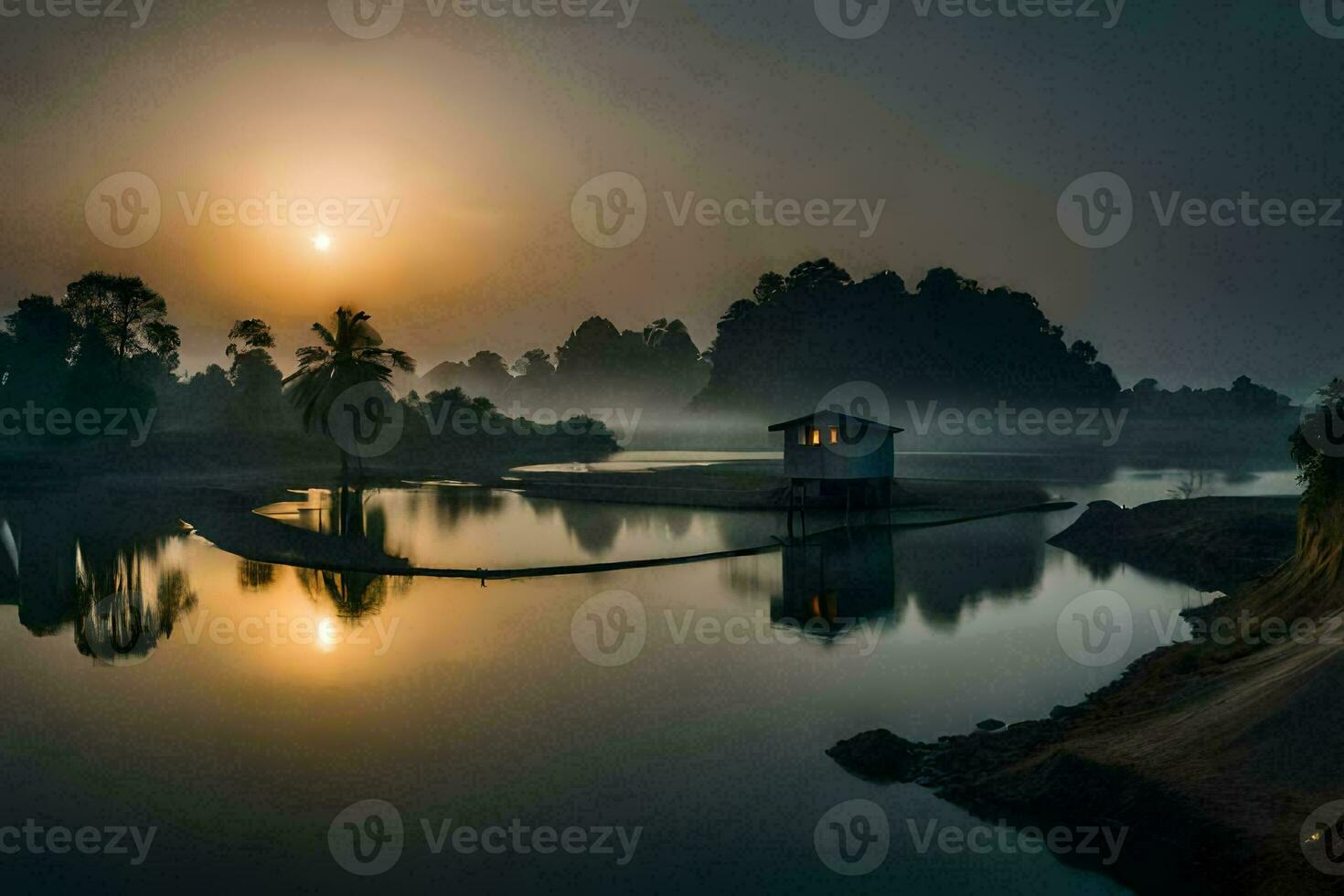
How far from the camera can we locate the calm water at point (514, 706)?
40.6ft

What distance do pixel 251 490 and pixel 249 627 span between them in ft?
146

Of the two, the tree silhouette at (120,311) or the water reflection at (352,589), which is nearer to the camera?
the water reflection at (352,589)

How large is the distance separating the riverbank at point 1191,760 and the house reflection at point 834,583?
29.3ft

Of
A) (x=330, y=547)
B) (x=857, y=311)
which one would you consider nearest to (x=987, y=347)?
(x=857, y=311)

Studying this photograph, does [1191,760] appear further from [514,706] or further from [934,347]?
[934,347]

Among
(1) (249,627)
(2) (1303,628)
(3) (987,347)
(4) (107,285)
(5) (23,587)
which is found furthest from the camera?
(3) (987,347)

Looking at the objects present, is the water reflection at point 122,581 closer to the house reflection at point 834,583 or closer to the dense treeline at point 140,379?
the house reflection at point 834,583

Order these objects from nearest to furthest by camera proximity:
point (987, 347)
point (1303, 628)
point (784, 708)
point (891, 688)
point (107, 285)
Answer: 1. point (1303, 628)
2. point (784, 708)
3. point (891, 688)
4. point (107, 285)
5. point (987, 347)

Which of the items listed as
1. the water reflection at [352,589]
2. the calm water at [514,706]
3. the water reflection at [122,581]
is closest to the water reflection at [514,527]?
the water reflection at [122,581]

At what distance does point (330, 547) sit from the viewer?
36.7m

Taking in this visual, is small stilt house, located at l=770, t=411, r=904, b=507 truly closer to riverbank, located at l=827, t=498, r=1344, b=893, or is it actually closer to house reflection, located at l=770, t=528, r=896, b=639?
house reflection, located at l=770, t=528, r=896, b=639

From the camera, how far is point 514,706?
19125 mm

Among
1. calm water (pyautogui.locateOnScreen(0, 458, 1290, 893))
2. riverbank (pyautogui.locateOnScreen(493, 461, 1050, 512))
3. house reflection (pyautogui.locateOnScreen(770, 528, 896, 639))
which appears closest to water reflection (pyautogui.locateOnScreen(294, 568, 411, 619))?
calm water (pyautogui.locateOnScreen(0, 458, 1290, 893))

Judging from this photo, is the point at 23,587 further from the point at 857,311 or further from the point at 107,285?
the point at 857,311
